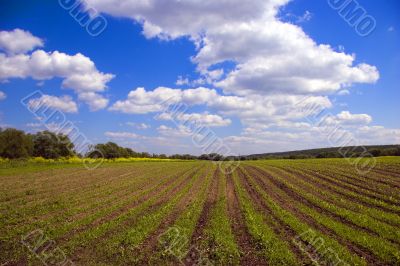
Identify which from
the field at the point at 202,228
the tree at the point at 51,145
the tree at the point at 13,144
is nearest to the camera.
Result: the field at the point at 202,228

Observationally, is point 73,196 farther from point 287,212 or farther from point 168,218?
point 287,212

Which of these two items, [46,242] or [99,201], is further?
[99,201]

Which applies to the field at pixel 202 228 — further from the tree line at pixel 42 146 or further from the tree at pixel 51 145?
the tree at pixel 51 145

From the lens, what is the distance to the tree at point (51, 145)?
8331 centimetres

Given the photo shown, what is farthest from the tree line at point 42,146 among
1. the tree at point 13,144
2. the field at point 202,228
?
the field at point 202,228

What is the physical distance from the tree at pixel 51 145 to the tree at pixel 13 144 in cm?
831

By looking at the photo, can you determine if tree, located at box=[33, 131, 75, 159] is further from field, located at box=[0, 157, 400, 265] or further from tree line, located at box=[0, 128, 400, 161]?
field, located at box=[0, 157, 400, 265]

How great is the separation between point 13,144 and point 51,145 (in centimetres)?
1335

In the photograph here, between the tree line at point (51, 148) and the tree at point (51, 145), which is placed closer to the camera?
the tree line at point (51, 148)

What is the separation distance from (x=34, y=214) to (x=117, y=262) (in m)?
8.11

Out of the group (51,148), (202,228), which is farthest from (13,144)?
(202,228)

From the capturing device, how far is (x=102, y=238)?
38.9 feet

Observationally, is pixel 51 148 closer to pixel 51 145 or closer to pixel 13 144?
pixel 51 145

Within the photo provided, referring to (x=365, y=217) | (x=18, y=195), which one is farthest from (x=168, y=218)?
(x=18, y=195)
